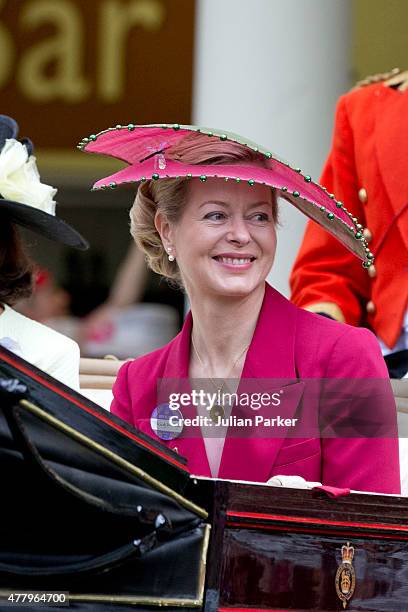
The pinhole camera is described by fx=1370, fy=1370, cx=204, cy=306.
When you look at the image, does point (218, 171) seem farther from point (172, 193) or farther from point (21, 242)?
point (21, 242)

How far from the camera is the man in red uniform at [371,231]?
11.3 feet

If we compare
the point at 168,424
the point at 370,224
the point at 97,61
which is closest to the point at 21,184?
the point at 168,424

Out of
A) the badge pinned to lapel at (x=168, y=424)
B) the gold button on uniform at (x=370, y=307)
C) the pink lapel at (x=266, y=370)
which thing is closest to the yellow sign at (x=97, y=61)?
the gold button on uniform at (x=370, y=307)

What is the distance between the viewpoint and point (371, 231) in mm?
3527

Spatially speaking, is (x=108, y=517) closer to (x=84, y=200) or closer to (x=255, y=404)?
(x=255, y=404)

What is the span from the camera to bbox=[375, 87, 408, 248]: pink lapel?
348 centimetres

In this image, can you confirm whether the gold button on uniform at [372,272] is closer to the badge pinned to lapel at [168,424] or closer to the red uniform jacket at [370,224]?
the red uniform jacket at [370,224]

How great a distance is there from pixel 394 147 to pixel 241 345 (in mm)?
Answer: 1084

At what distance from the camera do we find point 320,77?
15.9 ft

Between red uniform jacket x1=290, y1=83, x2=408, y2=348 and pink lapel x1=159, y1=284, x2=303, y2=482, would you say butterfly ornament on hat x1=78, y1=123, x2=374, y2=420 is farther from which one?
red uniform jacket x1=290, y1=83, x2=408, y2=348

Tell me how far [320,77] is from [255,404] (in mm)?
2586

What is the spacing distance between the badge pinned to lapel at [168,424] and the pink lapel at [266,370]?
94 mm

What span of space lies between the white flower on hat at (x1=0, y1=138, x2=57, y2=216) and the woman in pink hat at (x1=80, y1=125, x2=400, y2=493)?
0.59 ft

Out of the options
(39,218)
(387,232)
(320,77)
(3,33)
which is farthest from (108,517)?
(3,33)
